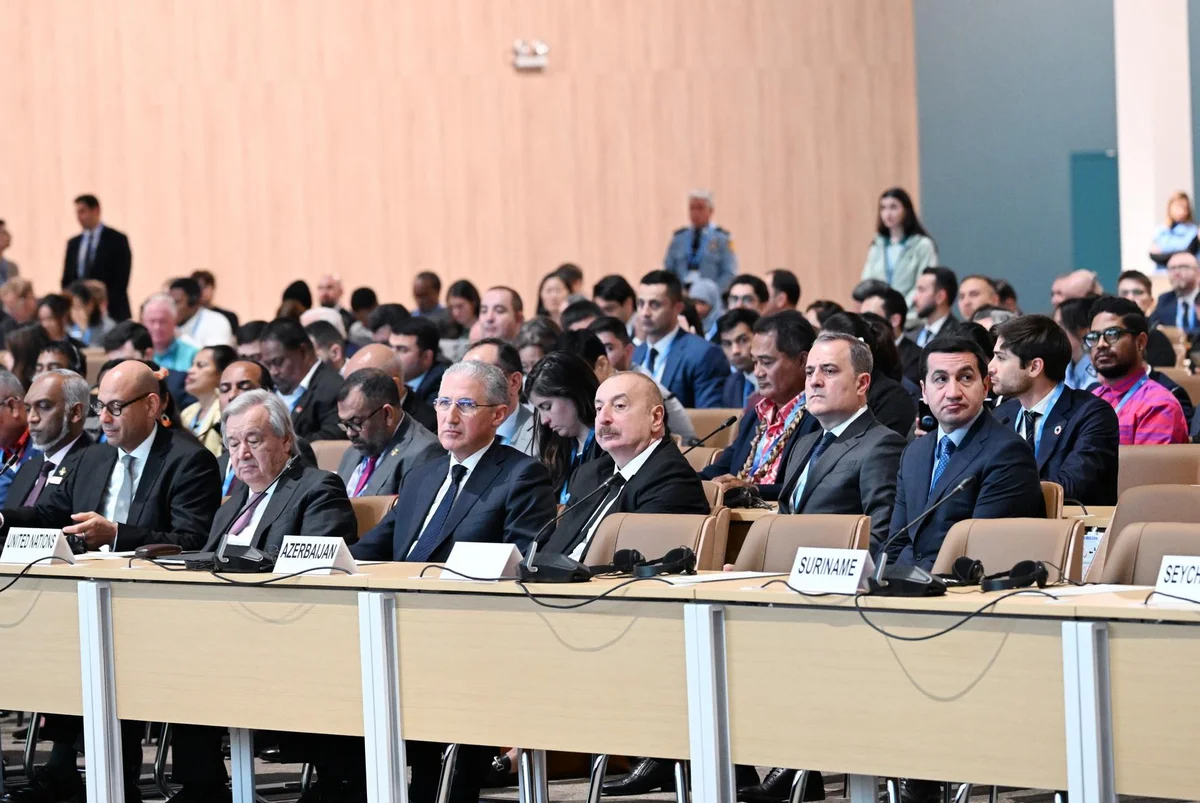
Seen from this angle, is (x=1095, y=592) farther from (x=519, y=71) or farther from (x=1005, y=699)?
(x=519, y=71)

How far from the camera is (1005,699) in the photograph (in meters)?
2.91

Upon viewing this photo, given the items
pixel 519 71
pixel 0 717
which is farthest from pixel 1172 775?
pixel 519 71

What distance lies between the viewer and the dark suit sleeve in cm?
431

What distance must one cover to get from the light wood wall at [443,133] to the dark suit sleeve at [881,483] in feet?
28.2

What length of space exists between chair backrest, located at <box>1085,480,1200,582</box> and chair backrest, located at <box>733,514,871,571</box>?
50 centimetres

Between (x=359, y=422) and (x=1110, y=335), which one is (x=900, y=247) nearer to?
(x=1110, y=335)

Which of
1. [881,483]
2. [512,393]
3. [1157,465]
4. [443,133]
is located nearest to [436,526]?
[881,483]

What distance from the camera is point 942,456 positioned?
A: 4098 mm

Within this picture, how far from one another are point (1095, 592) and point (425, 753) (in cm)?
166

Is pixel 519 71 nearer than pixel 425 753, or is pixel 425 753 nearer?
pixel 425 753

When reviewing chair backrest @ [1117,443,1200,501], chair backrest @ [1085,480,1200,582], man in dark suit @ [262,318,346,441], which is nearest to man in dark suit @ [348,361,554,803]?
chair backrest @ [1085,480,1200,582]

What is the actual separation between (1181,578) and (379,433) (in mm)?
3105

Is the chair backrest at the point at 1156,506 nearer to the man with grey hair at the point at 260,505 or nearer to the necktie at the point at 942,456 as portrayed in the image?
the necktie at the point at 942,456

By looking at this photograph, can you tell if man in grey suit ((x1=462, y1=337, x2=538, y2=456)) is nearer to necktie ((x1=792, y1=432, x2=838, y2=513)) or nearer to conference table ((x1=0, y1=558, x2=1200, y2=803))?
necktie ((x1=792, y1=432, x2=838, y2=513))
